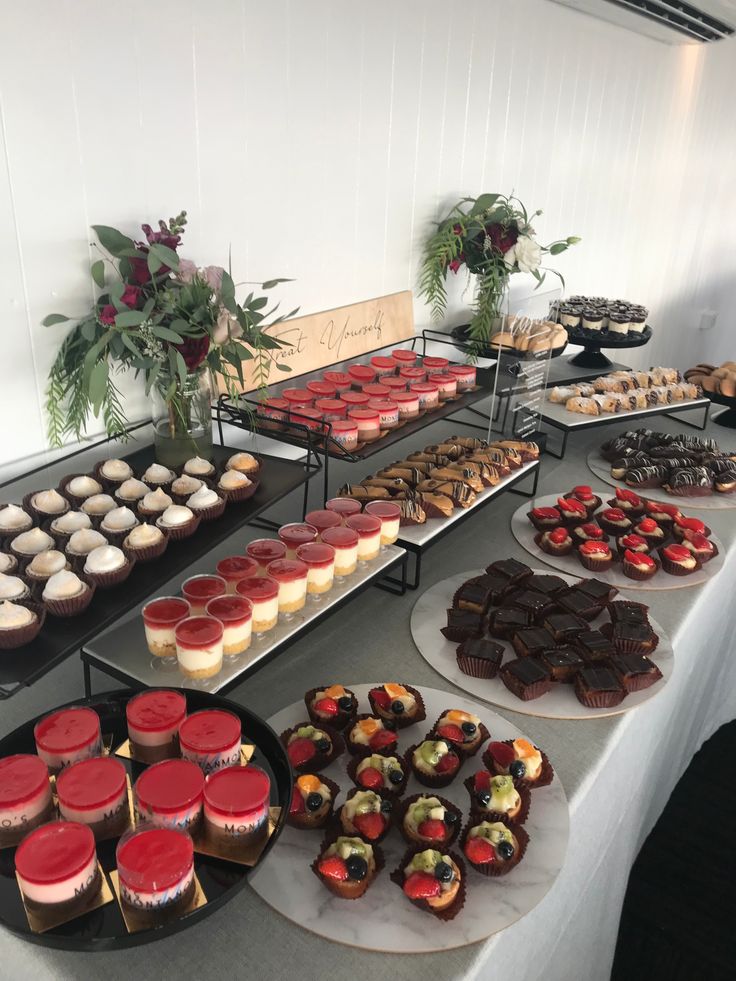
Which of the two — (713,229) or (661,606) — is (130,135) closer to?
(661,606)

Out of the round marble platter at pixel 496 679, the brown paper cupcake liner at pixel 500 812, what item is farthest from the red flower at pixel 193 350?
the brown paper cupcake liner at pixel 500 812

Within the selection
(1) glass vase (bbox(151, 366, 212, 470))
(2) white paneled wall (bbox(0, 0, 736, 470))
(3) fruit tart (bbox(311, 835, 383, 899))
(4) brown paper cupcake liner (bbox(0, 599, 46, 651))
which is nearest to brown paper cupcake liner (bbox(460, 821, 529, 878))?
(3) fruit tart (bbox(311, 835, 383, 899))

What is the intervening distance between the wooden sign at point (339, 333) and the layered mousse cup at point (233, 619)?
2.32ft

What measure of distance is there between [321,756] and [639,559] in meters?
0.84

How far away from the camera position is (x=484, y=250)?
2160 millimetres

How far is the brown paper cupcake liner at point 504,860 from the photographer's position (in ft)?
2.82

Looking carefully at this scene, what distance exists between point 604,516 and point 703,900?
33.1 inches

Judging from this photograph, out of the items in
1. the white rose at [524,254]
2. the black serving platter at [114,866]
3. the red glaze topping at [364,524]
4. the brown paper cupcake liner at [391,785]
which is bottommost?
the brown paper cupcake liner at [391,785]

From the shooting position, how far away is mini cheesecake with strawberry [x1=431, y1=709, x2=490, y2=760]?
1.02m

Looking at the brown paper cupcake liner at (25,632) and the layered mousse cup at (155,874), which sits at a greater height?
the brown paper cupcake liner at (25,632)

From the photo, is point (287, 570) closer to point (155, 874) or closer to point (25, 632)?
point (25, 632)

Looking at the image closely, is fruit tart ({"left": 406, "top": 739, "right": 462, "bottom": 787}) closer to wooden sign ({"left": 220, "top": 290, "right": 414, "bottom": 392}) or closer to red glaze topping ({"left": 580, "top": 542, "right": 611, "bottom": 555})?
red glaze topping ({"left": 580, "top": 542, "right": 611, "bottom": 555})

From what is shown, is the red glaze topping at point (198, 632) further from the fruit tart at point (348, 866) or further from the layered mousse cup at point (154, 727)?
the fruit tart at point (348, 866)

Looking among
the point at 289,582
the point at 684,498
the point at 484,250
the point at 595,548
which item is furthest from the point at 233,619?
the point at 484,250
